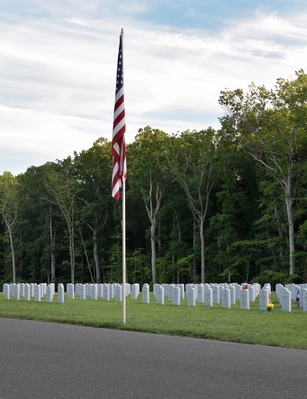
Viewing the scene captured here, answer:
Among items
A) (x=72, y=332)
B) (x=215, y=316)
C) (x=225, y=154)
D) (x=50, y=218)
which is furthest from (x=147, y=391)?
(x=50, y=218)

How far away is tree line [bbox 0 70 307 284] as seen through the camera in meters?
42.5

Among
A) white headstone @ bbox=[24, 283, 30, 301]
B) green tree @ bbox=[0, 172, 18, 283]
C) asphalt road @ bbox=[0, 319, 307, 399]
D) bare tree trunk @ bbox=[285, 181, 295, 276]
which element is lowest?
white headstone @ bbox=[24, 283, 30, 301]

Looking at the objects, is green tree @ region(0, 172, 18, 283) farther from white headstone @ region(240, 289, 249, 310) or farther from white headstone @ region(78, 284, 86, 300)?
white headstone @ region(240, 289, 249, 310)

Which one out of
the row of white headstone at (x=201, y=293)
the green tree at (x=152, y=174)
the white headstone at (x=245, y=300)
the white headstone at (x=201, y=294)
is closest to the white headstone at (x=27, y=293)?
the row of white headstone at (x=201, y=293)

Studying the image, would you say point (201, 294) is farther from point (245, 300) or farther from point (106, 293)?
point (106, 293)

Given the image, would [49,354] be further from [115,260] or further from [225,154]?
[115,260]

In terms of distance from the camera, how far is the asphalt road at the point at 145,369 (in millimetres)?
7094

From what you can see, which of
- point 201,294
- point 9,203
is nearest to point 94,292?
point 201,294

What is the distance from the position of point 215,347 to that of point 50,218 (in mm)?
62748

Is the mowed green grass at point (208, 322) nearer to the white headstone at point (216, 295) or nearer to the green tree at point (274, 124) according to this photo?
the white headstone at point (216, 295)

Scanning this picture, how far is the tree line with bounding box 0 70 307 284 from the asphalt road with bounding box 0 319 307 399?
3061 cm

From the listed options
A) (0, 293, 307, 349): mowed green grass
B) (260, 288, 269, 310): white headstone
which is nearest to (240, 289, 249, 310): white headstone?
(0, 293, 307, 349): mowed green grass

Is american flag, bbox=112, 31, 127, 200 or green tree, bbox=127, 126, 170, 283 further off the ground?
green tree, bbox=127, 126, 170, 283

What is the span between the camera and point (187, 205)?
59688 mm
